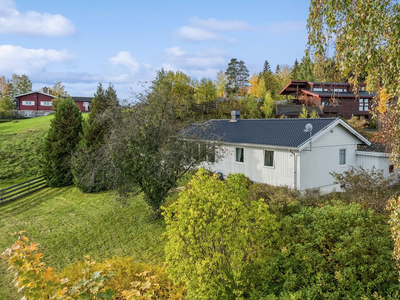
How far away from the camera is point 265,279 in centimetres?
573

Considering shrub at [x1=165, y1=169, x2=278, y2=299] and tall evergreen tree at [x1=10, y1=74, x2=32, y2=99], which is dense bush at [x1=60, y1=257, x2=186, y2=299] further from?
tall evergreen tree at [x1=10, y1=74, x2=32, y2=99]

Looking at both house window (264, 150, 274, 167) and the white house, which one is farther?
house window (264, 150, 274, 167)

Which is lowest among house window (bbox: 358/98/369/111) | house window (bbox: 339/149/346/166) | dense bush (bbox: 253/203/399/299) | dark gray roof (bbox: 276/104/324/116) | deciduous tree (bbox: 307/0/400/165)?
dense bush (bbox: 253/203/399/299)

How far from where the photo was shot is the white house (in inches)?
643

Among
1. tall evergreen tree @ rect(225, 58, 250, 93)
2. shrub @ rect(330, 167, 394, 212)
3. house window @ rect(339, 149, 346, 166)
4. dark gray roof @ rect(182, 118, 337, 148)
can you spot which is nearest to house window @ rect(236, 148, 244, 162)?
dark gray roof @ rect(182, 118, 337, 148)

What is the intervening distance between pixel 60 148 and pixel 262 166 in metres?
15.3

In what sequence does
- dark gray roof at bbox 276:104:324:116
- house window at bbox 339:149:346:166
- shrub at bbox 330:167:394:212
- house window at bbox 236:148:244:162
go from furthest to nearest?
dark gray roof at bbox 276:104:324:116
house window at bbox 236:148:244:162
house window at bbox 339:149:346:166
shrub at bbox 330:167:394:212

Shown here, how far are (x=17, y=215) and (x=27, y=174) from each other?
406 inches

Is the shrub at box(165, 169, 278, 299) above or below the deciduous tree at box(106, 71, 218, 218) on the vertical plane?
below

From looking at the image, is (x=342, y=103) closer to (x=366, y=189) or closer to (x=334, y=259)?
(x=366, y=189)

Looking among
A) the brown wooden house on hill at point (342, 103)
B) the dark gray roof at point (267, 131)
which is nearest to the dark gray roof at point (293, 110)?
the brown wooden house on hill at point (342, 103)

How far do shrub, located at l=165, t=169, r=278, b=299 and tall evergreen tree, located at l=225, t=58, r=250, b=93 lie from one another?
67.6 meters

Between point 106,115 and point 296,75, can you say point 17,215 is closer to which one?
point 106,115

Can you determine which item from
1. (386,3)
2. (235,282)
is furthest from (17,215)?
(386,3)
